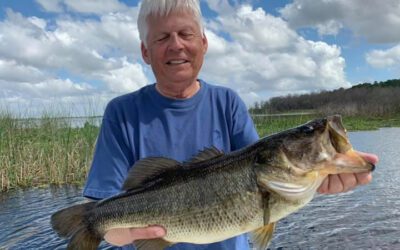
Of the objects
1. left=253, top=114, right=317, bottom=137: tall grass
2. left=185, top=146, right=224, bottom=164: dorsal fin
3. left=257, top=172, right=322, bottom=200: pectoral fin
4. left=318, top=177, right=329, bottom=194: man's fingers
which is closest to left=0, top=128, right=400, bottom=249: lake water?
left=318, top=177, right=329, bottom=194: man's fingers

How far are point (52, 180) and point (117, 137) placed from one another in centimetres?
1499

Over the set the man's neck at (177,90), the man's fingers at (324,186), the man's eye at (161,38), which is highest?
the man's eye at (161,38)

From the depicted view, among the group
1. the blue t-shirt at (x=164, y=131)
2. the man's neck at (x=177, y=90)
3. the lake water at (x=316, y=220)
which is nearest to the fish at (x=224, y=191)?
the blue t-shirt at (x=164, y=131)

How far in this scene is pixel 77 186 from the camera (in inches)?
666

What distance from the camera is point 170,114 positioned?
3314mm

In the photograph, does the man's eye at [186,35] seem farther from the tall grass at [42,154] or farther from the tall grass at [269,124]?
the tall grass at [269,124]

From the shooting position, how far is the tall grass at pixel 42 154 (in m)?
16.8

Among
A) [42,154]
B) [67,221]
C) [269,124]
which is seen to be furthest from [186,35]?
[269,124]

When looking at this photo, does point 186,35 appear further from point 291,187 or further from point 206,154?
point 291,187

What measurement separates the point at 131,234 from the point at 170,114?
91 cm

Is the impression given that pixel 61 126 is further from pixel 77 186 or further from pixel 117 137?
pixel 117 137

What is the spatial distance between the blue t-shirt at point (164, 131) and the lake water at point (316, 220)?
24.4 ft

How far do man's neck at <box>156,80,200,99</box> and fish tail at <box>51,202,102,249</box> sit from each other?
1.06m

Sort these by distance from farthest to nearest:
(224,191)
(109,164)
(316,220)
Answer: (316,220)
(109,164)
(224,191)
